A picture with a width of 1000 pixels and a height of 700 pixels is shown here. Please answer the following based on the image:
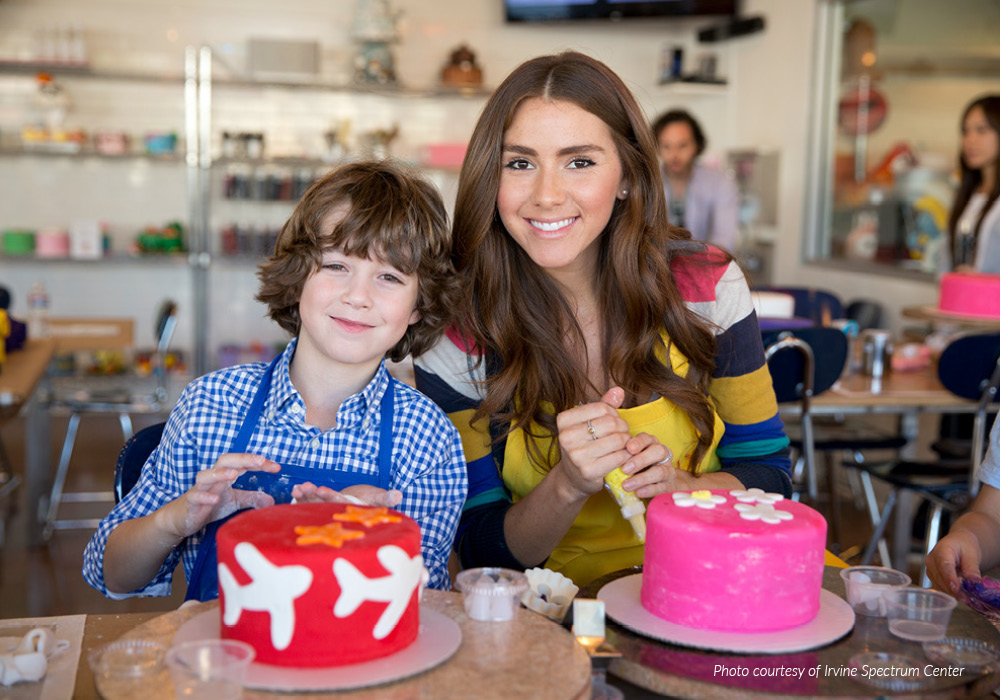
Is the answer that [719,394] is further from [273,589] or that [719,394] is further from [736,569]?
[273,589]

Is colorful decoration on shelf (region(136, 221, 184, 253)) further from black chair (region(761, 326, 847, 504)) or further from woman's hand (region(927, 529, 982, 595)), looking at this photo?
woman's hand (region(927, 529, 982, 595))

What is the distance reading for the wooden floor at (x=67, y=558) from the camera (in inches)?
131

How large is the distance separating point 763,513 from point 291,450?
0.74 metres

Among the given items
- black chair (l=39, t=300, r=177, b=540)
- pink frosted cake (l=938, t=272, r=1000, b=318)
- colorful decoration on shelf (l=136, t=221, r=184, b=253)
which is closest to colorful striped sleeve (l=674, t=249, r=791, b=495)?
pink frosted cake (l=938, t=272, r=1000, b=318)

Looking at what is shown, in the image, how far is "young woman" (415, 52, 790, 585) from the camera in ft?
5.67

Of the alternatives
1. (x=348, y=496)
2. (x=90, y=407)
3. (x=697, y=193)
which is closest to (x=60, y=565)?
(x=90, y=407)

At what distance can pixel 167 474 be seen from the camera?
1557mm

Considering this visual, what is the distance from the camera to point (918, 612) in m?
1.15

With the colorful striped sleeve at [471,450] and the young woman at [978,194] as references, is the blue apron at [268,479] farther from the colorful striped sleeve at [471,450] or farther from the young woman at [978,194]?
the young woman at [978,194]

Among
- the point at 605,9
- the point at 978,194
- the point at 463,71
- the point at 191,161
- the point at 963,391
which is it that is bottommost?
the point at 963,391

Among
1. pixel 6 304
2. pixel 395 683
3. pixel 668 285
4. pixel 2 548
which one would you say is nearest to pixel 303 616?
pixel 395 683

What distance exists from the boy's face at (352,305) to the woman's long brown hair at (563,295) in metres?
0.21

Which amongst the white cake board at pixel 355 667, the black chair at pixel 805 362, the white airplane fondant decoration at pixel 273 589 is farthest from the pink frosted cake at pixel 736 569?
the black chair at pixel 805 362

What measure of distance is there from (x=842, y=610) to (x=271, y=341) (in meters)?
5.60
